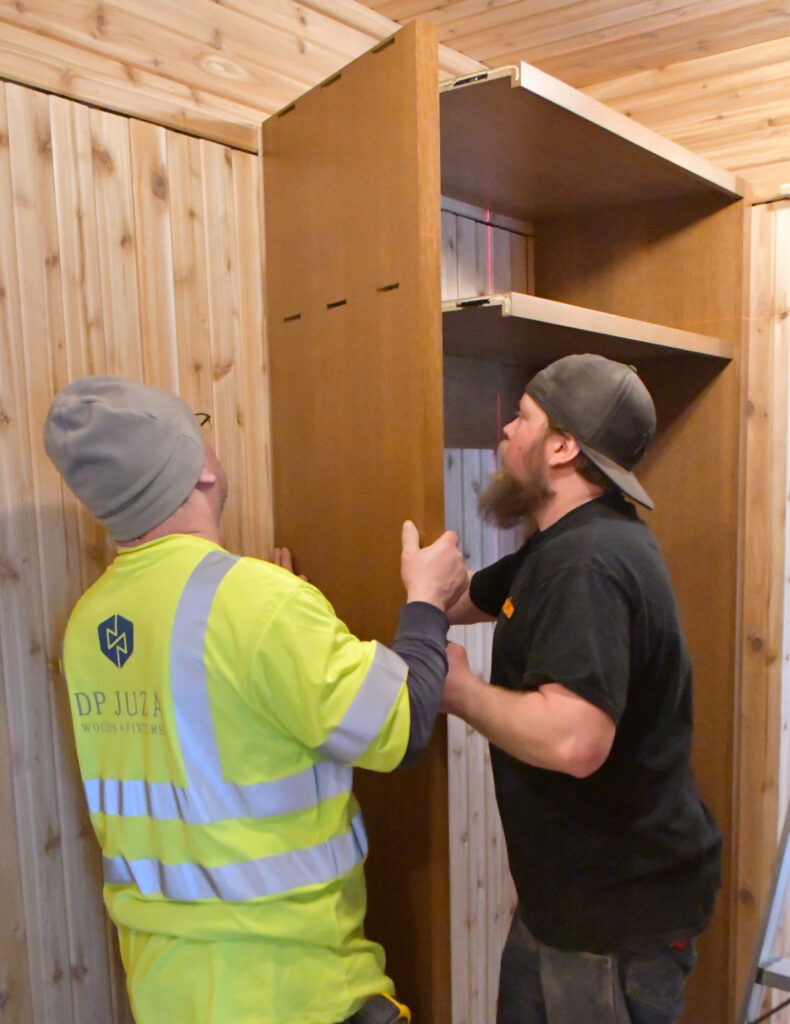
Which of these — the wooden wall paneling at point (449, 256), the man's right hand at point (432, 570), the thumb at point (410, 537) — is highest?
the wooden wall paneling at point (449, 256)

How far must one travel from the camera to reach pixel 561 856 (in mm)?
1408

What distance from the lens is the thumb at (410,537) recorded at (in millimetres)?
1291

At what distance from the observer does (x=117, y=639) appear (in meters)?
1.13

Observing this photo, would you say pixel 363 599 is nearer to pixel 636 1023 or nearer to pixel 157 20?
pixel 636 1023

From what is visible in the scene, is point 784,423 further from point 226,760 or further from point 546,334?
point 226,760

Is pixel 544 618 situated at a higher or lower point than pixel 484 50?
lower

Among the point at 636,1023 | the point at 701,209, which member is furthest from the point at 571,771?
the point at 701,209

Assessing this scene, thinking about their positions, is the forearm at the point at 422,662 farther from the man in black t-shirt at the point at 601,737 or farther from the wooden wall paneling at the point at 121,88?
the wooden wall paneling at the point at 121,88

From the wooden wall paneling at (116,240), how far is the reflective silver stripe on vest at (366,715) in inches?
27.4

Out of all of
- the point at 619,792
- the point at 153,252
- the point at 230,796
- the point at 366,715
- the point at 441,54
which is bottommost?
the point at 619,792

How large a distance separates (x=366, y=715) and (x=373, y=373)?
549mm

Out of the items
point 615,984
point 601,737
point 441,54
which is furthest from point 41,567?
point 441,54

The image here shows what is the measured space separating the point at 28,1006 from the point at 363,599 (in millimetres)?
827

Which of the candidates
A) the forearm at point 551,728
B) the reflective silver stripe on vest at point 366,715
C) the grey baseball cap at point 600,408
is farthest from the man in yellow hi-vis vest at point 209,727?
the grey baseball cap at point 600,408
